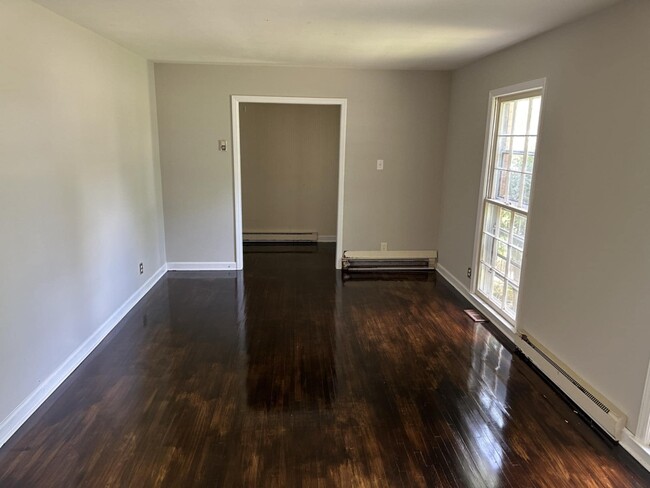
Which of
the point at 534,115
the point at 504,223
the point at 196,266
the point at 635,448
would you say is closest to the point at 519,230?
the point at 504,223

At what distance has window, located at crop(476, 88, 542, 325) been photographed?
3535mm

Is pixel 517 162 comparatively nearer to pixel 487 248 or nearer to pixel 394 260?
pixel 487 248

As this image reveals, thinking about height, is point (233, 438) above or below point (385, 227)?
below

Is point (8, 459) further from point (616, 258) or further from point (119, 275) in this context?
point (616, 258)

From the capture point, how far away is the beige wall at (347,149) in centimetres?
499

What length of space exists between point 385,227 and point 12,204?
3964mm

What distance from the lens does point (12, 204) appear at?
243 centimetres

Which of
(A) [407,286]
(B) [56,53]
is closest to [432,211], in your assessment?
(A) [407,286]

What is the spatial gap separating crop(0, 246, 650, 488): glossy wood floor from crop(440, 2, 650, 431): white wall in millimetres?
392

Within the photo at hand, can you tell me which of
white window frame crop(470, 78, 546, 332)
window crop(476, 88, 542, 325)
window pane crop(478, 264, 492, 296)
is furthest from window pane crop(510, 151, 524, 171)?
window pane crop(478, 264, 492, 296)

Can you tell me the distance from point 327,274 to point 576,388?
3.03m

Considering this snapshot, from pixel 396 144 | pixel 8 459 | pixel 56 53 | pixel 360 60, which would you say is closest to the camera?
pixel 8 459

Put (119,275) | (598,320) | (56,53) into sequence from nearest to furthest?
1. (598,320)
2. (56,53)
3. (119,275)

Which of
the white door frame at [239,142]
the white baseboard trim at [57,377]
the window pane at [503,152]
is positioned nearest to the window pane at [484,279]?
the window pane at [503,152]
